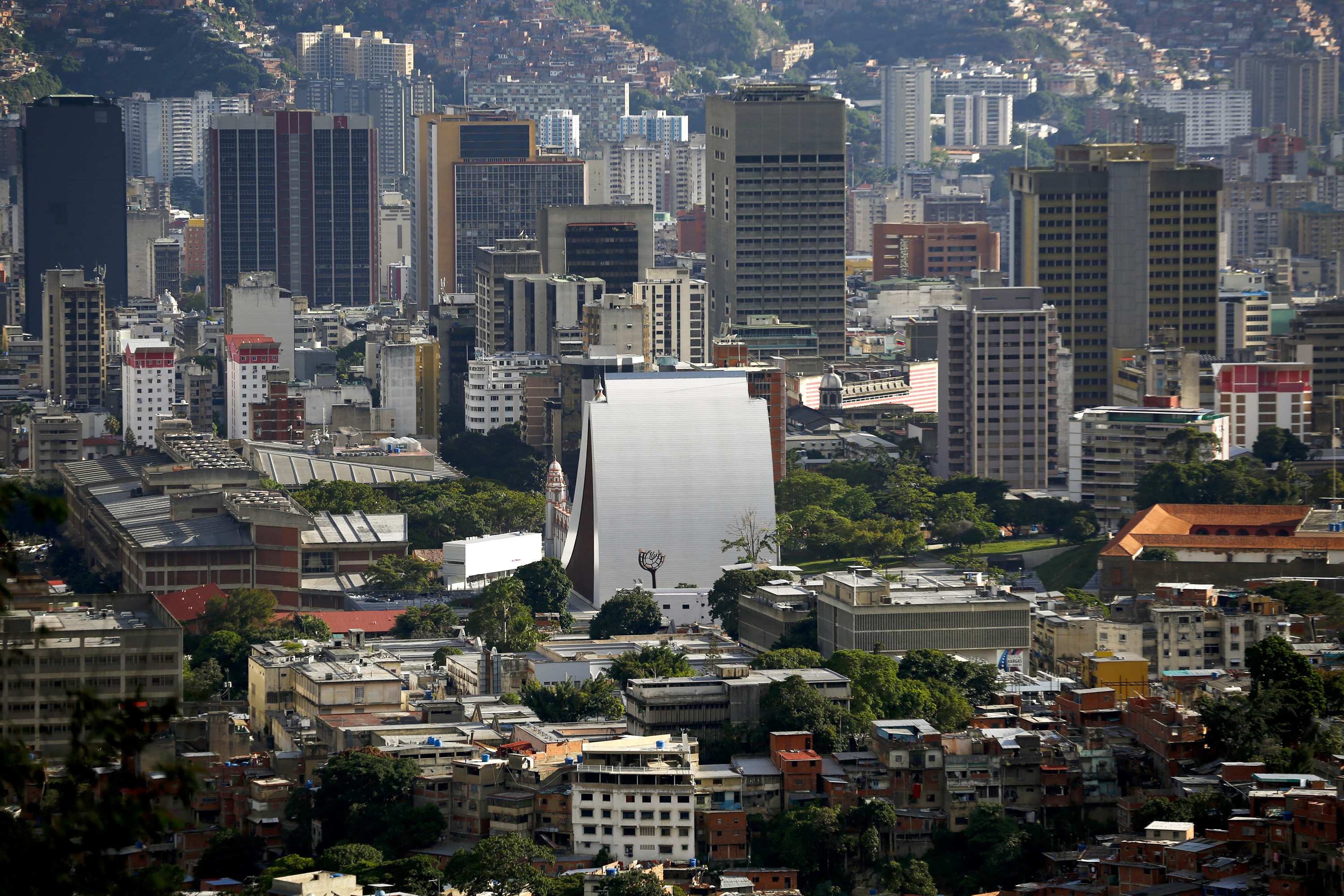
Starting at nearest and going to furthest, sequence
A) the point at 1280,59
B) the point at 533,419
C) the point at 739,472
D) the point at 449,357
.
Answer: the point at 739,472, the point at 533,419, the point at 449,357, the point at 1280,59

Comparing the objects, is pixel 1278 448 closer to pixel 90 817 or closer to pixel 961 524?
pixel 961 524

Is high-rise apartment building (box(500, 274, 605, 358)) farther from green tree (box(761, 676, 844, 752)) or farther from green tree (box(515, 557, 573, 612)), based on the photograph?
green tree (box(761, 676, 844, 752))

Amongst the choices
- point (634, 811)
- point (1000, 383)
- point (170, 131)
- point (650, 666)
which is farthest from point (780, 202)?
point (170, 131)

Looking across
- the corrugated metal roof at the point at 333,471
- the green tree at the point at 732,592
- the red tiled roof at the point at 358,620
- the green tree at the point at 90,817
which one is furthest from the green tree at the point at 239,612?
the green tree at the point at 90,817

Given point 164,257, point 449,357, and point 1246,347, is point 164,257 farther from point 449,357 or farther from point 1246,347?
point 1246,347

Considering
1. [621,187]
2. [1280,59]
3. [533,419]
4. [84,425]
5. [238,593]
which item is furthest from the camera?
[1280,59]

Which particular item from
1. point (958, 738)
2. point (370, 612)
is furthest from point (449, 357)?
point (958, 738)
